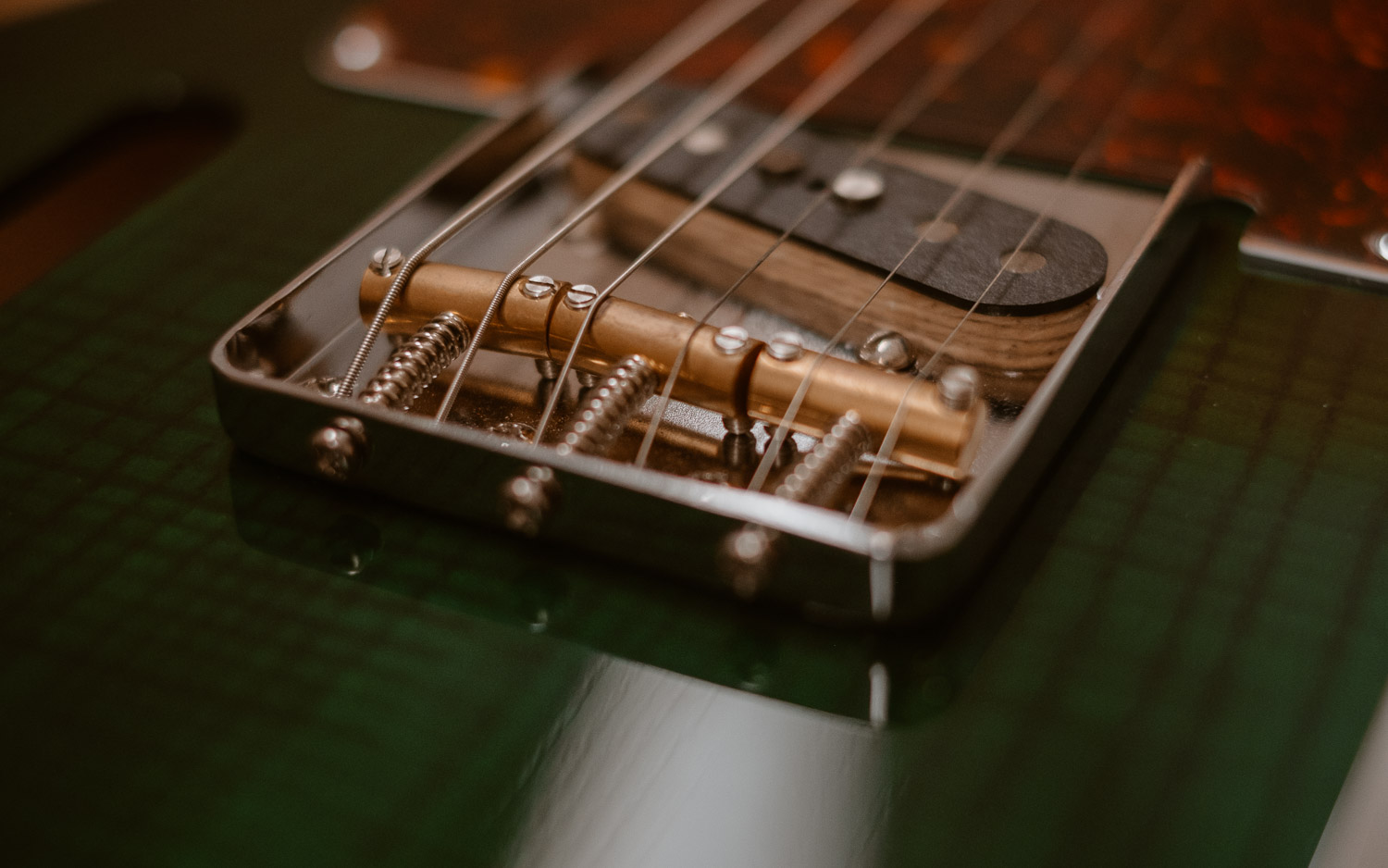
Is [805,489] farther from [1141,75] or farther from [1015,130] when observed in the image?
[1141,75]

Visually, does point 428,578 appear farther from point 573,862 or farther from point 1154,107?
point 1154,107

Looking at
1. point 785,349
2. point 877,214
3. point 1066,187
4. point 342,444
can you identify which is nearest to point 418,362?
point 342,444

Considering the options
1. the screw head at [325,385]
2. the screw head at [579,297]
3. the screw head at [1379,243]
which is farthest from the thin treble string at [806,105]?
the screw head at [1379,243]

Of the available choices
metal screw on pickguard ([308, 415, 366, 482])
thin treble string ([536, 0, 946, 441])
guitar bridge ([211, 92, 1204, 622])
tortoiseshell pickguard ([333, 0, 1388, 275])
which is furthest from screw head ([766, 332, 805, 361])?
tortoiseshell pickguard ([333, 0, 1388, 275])

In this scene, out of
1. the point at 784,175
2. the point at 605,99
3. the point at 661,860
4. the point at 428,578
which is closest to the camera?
the point at 661,860

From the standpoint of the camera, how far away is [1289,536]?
64 cm

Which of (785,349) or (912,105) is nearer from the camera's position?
(785,349)

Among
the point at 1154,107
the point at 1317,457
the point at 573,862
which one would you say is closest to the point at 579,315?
the point at 573,862

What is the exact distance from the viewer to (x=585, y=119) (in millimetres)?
990

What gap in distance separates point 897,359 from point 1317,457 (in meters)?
0.24

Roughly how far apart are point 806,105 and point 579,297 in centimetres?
42

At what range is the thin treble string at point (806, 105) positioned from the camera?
708 millimetres

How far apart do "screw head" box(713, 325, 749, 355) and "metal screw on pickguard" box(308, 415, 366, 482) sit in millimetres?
184

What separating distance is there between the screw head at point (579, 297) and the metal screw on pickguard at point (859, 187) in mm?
224
